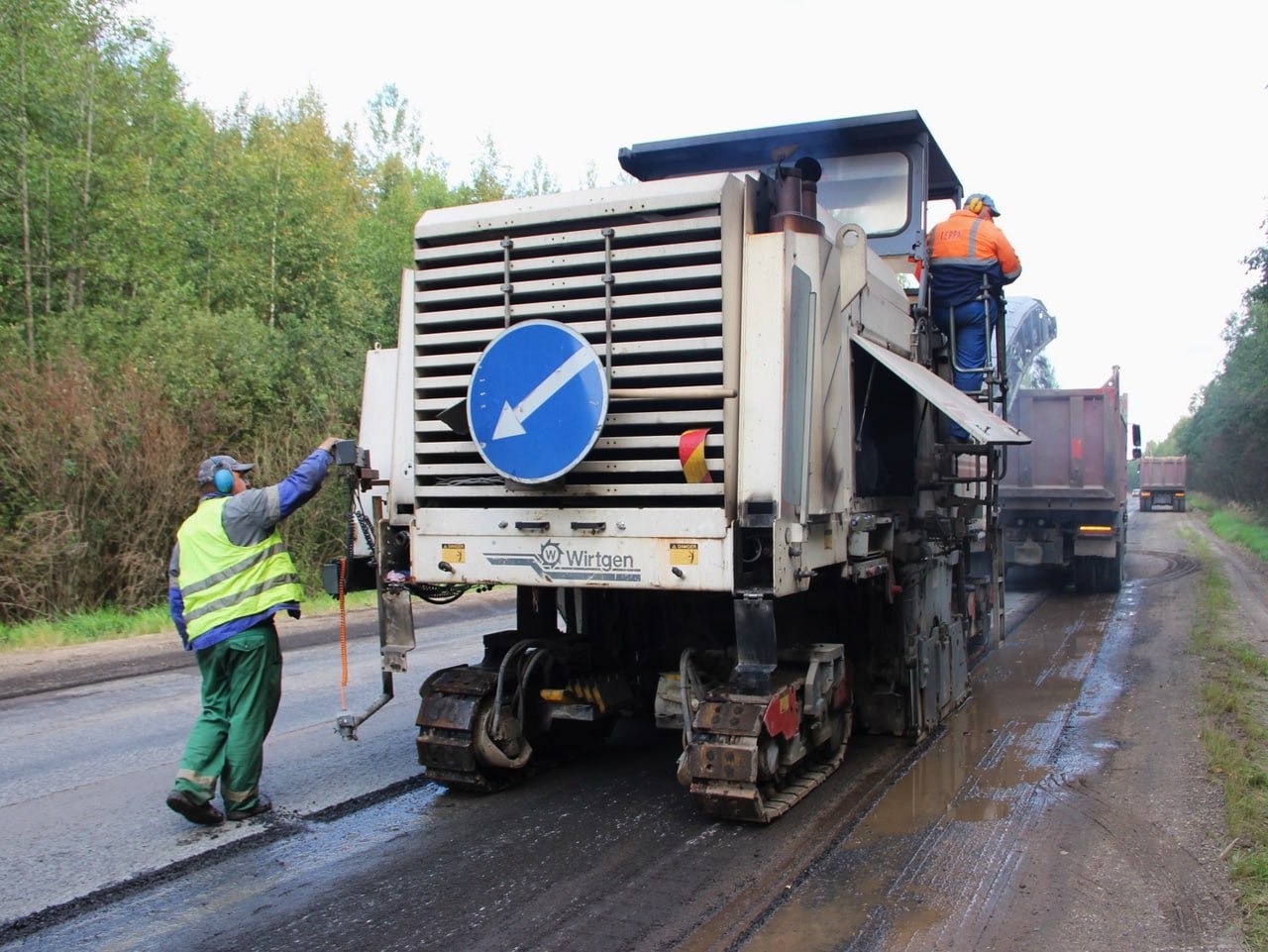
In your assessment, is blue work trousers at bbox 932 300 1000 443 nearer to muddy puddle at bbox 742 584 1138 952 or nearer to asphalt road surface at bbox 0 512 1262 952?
muddy puddle at bbox 742 584 1138 952

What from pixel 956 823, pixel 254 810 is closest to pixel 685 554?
pixel 956 823

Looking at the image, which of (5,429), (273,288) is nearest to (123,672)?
(5,429)

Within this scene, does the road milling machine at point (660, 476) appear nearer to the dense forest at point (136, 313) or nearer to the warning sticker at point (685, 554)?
the warning sticker at point (685, 554)

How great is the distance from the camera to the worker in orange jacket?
23.8 ft

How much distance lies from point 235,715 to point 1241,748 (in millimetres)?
5418

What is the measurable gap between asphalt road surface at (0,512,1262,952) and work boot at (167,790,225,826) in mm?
75

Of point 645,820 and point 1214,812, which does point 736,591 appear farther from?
point 1214,812

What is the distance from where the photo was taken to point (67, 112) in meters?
16.6

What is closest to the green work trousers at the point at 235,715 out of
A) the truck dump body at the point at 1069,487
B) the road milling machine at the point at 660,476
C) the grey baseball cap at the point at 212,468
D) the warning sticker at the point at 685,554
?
the road milling machine at the point at 660,476

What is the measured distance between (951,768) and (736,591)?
2.22 m

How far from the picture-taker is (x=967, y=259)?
728cm

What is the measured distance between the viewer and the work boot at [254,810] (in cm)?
508

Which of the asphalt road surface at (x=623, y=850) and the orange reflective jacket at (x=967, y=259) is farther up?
the orange reflective jacket at (x=967, y=259)

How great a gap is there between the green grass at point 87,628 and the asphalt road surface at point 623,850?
166 inches
